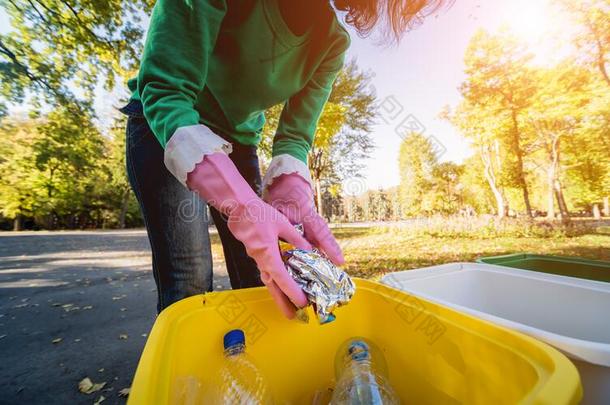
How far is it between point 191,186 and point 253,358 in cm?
44

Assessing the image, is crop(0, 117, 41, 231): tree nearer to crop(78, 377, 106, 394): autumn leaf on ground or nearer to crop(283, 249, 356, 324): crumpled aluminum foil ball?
crop(78, 377, 106, 394): autumn leaf on ground

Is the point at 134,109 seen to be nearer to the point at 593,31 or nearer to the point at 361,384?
the point at 361,384

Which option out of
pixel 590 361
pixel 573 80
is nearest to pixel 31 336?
pixel 590 361

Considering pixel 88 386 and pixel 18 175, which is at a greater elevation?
pixel 18 175

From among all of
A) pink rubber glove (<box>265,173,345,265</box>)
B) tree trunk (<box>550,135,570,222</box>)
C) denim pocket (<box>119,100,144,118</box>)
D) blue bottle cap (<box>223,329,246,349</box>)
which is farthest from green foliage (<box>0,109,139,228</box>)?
tree trunk (<box>550,135,570,222</box>)

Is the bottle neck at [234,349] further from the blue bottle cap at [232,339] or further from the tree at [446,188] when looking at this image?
the tree at [446,188]

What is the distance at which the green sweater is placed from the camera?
23.7 inches

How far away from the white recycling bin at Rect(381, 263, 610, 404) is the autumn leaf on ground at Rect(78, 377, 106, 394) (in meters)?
1.68

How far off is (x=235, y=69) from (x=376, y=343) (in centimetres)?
90

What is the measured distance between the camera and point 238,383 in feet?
2.06

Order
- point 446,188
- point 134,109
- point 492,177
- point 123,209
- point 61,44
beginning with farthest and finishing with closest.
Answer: point 123,209
point 446,188
point 492,177
point 61,44
point 134,109

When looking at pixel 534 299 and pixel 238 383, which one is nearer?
pixel 238 383

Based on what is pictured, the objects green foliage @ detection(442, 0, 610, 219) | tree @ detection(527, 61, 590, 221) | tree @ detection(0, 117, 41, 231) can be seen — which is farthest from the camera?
tree @ detection(0, 117, 41, 231)

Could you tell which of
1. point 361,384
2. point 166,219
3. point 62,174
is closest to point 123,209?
point 62,174
